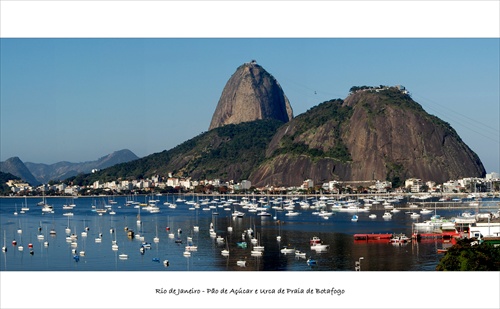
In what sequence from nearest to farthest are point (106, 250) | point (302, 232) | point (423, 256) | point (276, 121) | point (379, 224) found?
point (423, 256)
point (106, 250)
point (302, 232)
point (379, 224)
point (276, 121)

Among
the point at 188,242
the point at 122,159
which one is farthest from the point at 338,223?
the point at 122,159

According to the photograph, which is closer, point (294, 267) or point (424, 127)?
point (294, 267)

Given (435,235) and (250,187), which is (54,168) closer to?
(250,187)

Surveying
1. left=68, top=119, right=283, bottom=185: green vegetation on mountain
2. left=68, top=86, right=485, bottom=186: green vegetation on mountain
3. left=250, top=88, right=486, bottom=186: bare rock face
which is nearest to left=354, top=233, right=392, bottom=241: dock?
left=68, top=86, right=485, bottom=186: green vegetation on mountain

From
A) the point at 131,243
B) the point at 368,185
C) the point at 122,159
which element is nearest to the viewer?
the point at 131,243

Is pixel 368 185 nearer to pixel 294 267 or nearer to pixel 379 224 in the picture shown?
pixel 379 224

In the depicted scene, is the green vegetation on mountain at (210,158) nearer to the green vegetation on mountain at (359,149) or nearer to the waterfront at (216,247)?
the green vegetation on mountain at (359,149)
